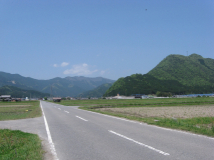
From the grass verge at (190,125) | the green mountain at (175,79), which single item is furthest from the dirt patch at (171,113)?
the green mountain at (175,79)

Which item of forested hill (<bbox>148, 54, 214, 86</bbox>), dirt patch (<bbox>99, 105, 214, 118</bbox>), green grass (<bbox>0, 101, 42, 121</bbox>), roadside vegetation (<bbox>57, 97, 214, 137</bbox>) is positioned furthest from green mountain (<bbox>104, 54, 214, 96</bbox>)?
dirt patch (<bbox>99, 105, 214, 118</bbox>)

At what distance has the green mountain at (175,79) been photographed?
157363 millimetres

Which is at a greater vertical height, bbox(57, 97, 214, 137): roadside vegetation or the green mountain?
the green mountain

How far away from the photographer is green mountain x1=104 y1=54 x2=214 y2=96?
157 meters

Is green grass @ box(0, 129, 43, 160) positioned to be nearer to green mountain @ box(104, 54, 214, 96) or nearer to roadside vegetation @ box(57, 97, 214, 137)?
roadside vegetation @ box(57, 97, 214, 137)

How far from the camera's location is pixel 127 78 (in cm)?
19450

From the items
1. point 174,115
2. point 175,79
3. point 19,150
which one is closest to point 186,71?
point 175,79

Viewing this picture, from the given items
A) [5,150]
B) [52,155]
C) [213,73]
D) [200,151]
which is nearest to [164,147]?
[200,151]

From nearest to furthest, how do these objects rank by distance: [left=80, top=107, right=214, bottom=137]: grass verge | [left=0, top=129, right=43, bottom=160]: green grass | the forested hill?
1. [left=0, top=129, right=43, bottom=160]: green grass
2. [left=80, top=107, right=214, bottom=137]: grass verge
3. the forested hill

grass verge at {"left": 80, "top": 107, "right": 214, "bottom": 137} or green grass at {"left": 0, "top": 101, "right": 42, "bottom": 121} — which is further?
green grass at {"left": 0, "top": 101, "right": 42, "bottom": 121}

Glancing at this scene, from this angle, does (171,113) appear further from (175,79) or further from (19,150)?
(175,79)

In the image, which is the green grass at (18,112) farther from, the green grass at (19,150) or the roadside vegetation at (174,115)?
the green grass at (19,150)

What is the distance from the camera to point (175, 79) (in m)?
171

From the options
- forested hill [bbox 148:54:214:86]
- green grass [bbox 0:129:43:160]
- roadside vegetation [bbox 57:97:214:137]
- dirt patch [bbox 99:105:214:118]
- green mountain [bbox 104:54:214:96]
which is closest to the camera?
green grass [bbox 0:129:43:160]
